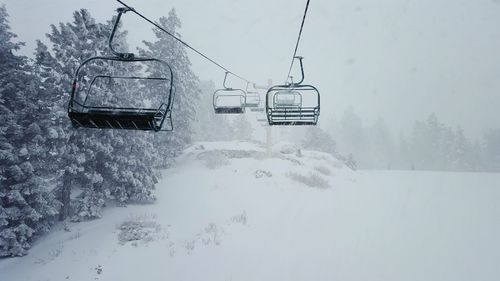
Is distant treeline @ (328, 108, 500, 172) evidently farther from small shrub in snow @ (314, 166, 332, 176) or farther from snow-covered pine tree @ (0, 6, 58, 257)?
snow-covered pine tree @ (0, 6, 58, 257)

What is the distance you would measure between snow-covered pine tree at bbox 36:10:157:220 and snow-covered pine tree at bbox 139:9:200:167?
7.10m

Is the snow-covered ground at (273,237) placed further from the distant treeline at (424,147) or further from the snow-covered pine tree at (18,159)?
the distant treeline at (424,147)

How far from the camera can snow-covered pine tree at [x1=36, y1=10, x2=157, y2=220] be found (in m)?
18.1

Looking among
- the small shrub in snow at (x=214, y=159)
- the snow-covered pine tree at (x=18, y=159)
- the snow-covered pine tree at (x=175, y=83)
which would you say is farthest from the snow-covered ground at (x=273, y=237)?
the snow-covered pine tree at (x=175, y=83)

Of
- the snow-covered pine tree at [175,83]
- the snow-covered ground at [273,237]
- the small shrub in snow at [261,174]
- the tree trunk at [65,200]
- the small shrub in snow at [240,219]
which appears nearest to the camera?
the snow-covered ground at [273,237]

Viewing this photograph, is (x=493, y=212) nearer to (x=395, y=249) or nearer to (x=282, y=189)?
(x=395, y=249)

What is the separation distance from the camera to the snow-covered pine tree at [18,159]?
16188mm

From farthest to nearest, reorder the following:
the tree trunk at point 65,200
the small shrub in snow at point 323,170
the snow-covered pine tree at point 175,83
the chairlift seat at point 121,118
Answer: the small shrub in snow at point 323,170
the snow-covered pine tree at point 175,83
the tree trunk at point 65,200
the chairlift seat at point 121,118

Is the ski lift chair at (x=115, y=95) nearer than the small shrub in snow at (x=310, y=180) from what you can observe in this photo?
Yes

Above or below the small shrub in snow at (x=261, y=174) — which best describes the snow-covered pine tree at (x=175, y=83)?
above

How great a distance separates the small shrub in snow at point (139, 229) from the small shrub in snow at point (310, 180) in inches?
507

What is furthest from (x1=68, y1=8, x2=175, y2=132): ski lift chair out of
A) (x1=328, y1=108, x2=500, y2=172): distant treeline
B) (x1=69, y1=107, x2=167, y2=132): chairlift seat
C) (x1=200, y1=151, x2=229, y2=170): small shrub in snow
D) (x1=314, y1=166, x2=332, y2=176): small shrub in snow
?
(x1=328, y1=108, x2=500, y2=172): distant treeline

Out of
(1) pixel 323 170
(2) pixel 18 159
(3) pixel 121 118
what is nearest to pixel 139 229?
(2) pixel 18 159

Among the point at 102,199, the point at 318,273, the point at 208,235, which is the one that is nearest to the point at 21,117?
the point at 102,199
